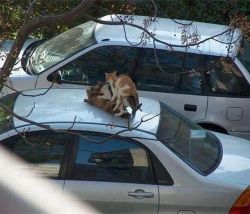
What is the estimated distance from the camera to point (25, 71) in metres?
7.64

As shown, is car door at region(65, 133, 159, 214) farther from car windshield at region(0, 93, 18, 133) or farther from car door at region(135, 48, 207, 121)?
car door at region(135, 48, 207, 121)

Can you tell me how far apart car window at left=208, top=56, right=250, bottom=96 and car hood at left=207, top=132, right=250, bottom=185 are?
1.34 metres

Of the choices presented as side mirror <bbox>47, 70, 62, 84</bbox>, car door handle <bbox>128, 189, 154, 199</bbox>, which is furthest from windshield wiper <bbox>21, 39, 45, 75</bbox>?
car door handle <bbox>128, 189, 154, 199</bbox>

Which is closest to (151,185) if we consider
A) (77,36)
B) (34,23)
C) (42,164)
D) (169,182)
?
(169,182)

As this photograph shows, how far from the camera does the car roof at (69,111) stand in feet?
17.0

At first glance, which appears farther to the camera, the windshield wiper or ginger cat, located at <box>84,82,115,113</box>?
the windshield wiper

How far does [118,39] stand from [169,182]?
287 cm

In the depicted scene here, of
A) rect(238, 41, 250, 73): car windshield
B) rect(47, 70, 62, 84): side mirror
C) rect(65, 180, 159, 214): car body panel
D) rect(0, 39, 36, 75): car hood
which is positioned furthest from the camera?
rect(238, 41, 250, 73): car windshield

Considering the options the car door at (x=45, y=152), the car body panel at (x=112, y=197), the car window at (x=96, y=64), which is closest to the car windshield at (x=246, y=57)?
the car window at (x=96, y=64)

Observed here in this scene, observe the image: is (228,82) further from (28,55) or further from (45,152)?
(45,152)

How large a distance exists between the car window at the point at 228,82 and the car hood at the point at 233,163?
1.34 meters

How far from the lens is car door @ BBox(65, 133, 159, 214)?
501 cm

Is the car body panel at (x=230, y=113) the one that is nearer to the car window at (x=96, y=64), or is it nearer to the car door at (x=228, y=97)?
the car door at (x=228, y=97)

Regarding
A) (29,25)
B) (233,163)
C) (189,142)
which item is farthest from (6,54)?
(233,163)
